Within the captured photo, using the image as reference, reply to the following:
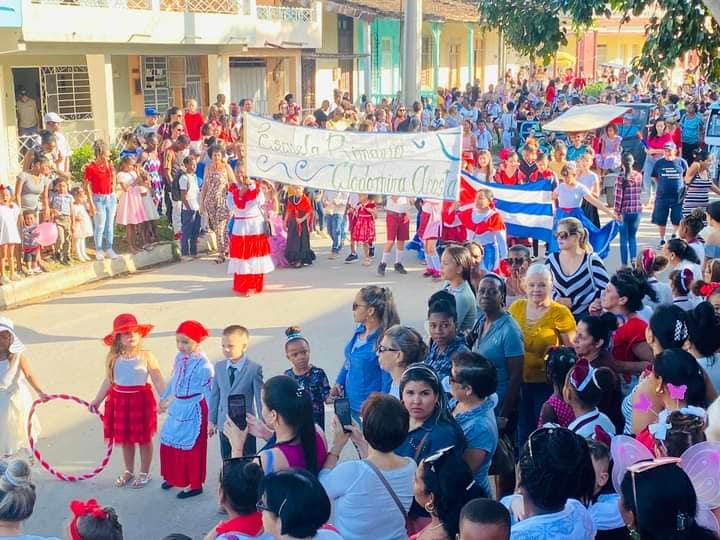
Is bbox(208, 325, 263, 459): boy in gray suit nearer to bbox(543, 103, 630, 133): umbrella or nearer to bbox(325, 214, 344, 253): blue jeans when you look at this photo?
bbox(325, 214, 344, 253): blue jeans

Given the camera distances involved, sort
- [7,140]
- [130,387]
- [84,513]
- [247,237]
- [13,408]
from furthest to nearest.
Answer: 1. [7,140]
2. [247,237]
3. [13,408]
4. [130,387]
5. [84,513]

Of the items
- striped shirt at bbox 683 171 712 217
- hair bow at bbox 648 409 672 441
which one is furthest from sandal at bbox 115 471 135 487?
striped shirt at bbox 683 171 712 217

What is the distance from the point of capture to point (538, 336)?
5984 millimetres

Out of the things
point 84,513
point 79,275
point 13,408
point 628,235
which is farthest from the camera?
point 628,235

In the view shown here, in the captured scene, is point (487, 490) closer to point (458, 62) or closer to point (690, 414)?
point (690, 414)

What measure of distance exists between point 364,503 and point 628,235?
926cm

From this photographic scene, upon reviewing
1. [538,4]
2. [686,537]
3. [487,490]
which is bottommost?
[487,490]

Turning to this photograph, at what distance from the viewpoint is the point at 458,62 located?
4391 cm

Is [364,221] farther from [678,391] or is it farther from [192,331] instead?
[678,391]

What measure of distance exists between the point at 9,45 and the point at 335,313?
10.0m

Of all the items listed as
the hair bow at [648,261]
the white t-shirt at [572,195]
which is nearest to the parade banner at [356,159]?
the white t-shirt at [572,195]

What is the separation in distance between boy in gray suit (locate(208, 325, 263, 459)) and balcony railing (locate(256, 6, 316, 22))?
2054 cm

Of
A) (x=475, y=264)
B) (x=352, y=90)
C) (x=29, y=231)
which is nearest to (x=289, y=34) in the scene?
(x=352, y=90)

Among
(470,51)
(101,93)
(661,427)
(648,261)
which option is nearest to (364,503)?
(661,427)
